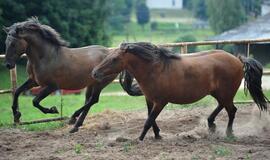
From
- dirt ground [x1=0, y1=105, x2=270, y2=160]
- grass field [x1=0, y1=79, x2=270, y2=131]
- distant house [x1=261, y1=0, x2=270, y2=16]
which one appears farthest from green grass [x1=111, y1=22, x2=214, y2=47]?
dirt ground [x1=0, y1=105, x2=270, y2=160]

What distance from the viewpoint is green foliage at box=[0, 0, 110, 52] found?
26.5 meters

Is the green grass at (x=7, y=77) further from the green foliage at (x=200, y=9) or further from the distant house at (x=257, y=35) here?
the green foliage at (x=200, y=9)

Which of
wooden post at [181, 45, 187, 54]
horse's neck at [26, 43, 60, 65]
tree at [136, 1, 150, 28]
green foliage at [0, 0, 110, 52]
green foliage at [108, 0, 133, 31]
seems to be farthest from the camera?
tree at [136, 1, 150, 28]

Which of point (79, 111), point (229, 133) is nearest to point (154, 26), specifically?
point (79, 111)

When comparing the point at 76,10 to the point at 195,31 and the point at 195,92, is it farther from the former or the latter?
the point at 195,31

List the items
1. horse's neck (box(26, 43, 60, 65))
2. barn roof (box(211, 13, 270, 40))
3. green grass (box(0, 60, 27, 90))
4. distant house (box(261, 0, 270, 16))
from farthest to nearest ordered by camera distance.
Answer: distant house (box(261, 0, 270, 16))
barn roof (box(211, 13, 270, 40))
green grass (box(0, 60, 27, 90))
horse's neck (box(26, 43, 60, 65))

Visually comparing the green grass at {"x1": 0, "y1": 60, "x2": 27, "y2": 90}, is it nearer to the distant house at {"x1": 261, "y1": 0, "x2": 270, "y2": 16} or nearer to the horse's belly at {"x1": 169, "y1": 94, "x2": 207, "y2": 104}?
the horse's belly at {"x1": 169, "y1": 94, "x2": 207, "y2": 104}

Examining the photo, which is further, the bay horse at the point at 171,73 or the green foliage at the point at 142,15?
the green foliage at the point at 142,15

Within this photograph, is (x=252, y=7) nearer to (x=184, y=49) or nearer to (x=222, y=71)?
(x=184, y=49)

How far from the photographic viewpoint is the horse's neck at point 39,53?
→ 8016 mm

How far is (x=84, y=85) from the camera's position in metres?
8.39

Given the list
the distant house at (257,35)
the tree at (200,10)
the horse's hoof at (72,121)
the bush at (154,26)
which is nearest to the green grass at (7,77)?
the distant house at (257,35)

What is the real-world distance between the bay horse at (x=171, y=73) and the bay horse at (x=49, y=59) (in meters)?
1.38

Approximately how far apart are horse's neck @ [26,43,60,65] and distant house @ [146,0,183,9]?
280 ft
